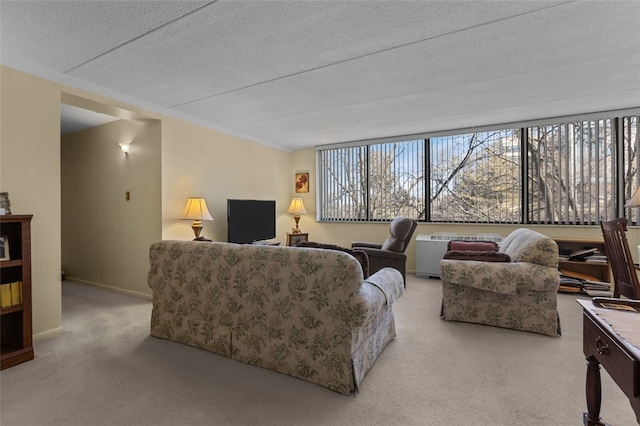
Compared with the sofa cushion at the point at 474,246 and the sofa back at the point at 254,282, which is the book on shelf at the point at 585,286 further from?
the sofa back at the point at 254,282

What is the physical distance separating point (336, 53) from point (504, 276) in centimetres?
235

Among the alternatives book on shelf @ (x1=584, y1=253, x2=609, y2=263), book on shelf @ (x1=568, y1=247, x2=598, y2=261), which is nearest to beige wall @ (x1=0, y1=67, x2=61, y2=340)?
book on shelf @ (x1=568, y1=247, x2=598, y2=261)

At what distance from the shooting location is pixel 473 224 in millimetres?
4770

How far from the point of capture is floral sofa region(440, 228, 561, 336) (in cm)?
259

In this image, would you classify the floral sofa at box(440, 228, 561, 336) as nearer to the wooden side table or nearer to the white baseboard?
the wooden side table

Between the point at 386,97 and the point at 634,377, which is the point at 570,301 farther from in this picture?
the point at 634,377

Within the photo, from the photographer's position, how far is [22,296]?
2.23 meters

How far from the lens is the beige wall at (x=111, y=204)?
12.3 feet

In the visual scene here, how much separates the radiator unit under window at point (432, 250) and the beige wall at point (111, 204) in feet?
12.3

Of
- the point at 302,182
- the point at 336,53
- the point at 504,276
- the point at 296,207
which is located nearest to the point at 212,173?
the point at 296,207

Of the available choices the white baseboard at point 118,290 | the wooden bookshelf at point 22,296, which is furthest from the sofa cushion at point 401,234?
the wooden bookshelf at point 22,296

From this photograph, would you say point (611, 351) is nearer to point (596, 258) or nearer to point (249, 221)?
point (596, 258)

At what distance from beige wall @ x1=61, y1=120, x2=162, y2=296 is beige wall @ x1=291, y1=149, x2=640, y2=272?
3007mm

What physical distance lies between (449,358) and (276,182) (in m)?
4.34
